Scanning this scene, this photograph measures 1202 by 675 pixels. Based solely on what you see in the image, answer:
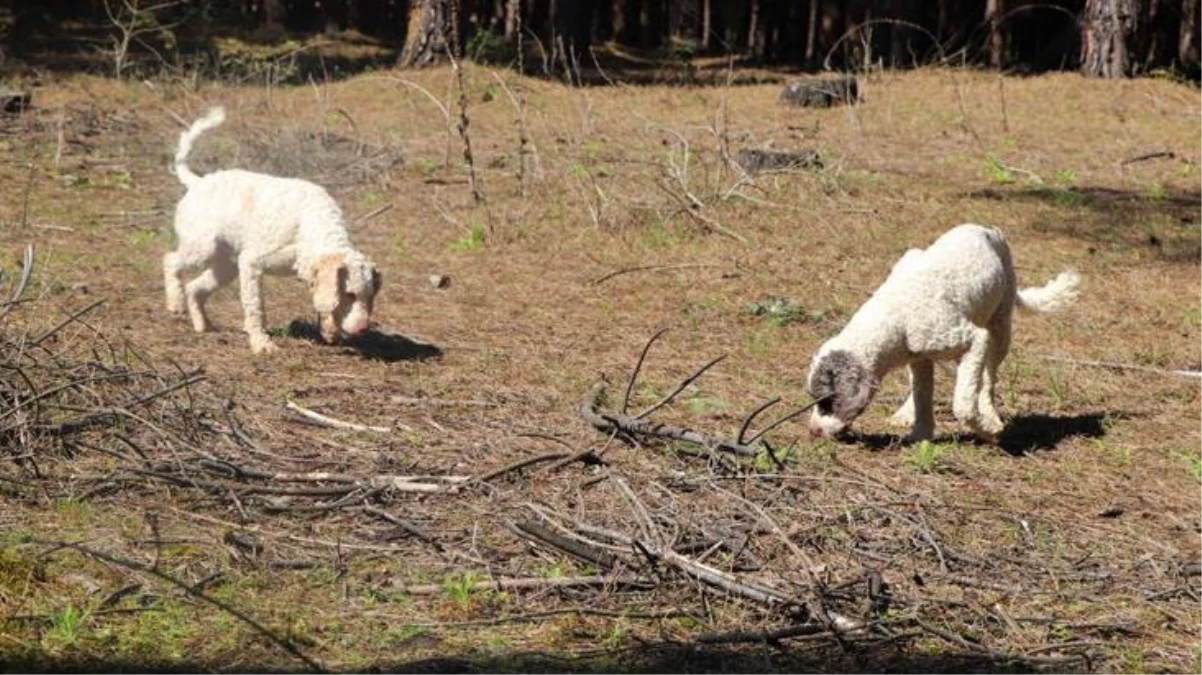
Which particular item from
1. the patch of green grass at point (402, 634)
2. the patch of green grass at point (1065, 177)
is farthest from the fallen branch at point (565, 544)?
the patch of green grass at point (1065, 177)

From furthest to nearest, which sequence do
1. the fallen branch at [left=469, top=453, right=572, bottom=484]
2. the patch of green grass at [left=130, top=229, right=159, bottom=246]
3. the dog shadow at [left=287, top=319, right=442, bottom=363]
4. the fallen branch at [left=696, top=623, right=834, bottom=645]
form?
the patch of green grass at [left=130, top=229, right=159, bottom=246], the dog shadow at [left=287, top=319, right=442, bottom=363], the fallen branch at [left=469, top=453, right=572, bottom=484], the fallen branch at [left=696, top=623, right=834, bottom=645]

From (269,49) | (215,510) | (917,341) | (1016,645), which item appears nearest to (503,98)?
(269,49)

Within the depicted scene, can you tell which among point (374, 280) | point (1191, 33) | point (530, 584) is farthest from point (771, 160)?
point (1191, 33)

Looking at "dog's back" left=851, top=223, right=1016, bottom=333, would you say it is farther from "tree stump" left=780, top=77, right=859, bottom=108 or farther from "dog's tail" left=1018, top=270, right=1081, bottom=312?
"tree stump" left=780, top=77, right=859, bottom=108

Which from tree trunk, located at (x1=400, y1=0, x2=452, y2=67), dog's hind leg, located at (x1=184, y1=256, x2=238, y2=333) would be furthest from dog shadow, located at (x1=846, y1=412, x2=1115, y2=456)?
tree trunk, located at (x1=400, y1=0, x2=452, y2=67)

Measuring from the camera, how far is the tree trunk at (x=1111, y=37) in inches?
826

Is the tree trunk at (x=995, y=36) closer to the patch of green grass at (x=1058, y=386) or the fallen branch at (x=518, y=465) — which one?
the patch of green grass at (x=1058, y=386)

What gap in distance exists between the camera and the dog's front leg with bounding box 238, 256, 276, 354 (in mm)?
9859

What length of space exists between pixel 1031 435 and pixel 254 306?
14.3 feet

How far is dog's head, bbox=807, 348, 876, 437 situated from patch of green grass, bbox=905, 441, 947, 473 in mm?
328

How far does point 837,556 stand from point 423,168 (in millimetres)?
10138

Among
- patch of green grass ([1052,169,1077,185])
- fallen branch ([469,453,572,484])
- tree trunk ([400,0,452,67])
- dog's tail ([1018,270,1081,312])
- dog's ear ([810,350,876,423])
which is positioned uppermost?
tree trunk ([400,0,452,67])

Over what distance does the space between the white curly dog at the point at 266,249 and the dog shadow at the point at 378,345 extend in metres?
0.21

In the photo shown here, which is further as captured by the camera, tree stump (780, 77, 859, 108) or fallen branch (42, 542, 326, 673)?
tree stump (780, 77, 859, 108)
